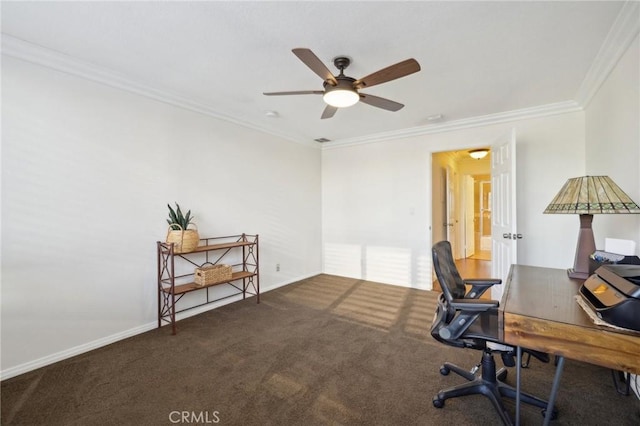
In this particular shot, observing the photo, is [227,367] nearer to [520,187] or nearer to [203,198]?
[203,198]

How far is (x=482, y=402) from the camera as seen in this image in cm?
178

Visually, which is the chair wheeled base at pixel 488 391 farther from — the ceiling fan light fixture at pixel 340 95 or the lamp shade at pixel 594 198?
the ceiling fan light fixture at pixel 340 95

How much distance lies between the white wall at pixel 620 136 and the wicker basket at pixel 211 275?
3.48 m

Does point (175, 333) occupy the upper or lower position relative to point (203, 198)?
lower

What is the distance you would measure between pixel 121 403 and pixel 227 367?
2.22ft

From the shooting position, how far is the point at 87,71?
2.43m

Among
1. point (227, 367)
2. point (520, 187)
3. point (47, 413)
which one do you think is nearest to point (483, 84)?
point (520, 187)

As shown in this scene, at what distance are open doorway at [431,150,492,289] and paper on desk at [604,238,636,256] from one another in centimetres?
281

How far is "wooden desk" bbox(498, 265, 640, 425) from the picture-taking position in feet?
3.56

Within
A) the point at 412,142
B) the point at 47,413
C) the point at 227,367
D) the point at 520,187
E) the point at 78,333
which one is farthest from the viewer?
the point at 412,142

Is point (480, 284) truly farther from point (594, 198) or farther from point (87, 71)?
point (87, 71)

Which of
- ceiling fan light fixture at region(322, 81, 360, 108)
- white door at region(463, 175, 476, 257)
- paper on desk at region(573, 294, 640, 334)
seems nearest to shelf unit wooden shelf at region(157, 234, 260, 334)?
ceiling fan light fixture at region(322, 81, 360, 108)

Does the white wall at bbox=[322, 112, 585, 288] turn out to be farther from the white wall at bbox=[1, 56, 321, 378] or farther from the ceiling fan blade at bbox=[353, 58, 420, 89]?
the ceiling fan blade at bbox=[353, 58, 420, 89]

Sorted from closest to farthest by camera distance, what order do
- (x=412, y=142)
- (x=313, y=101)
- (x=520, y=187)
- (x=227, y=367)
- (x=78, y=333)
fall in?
1. (x=227, y=367)
2. (x=78, y=333)
3. (x=313, y=101)
4. (x=520, y=187)
5. (x=412, y=142)
